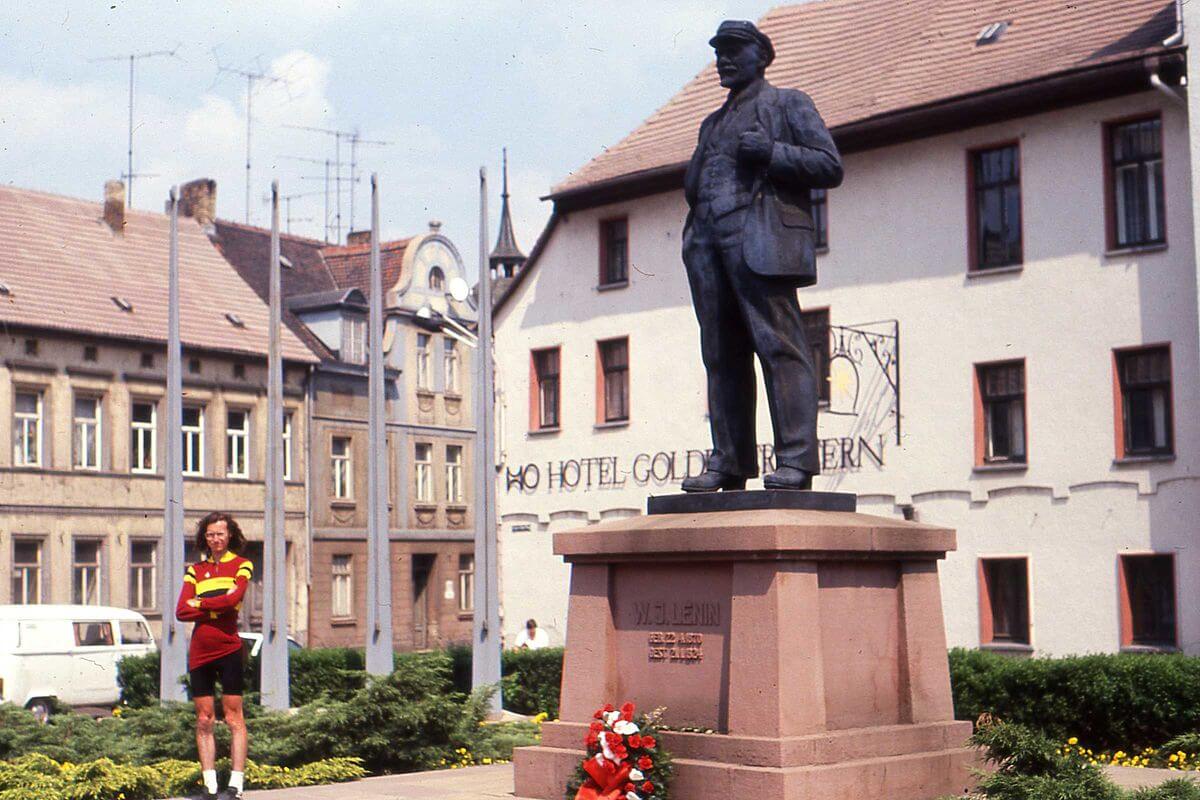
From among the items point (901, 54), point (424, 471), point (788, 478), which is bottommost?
point (788, 478)

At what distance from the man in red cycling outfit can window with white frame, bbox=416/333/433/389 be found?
4356 centimetres

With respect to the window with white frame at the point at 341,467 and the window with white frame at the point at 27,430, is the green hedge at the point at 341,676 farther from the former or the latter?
the window with white frame at the point at 341,467

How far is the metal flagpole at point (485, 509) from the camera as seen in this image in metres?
22.6

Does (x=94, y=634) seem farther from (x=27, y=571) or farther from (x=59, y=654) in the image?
(x=27, y=571)

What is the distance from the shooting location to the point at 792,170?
10625mm

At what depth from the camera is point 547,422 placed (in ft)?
115

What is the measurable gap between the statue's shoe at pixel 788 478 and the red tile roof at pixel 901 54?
1626cm

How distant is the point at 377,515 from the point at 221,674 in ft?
47.0

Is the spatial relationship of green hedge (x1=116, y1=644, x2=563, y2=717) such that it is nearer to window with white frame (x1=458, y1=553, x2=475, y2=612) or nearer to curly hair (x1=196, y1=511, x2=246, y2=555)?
curly hair (x1=196, y1=511, x2=246, y2=555)

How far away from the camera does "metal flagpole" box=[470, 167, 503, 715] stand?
2258 centimetres

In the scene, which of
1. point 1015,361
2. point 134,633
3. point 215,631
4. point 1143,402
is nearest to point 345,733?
point 215,631

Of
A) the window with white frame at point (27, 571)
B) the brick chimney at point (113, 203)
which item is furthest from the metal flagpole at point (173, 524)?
the brick chimney at point (113, 203)

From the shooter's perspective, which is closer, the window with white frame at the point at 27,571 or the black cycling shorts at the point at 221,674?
the black cycling shorts at the point at 221,674

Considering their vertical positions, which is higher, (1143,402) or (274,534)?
(1143,402)
